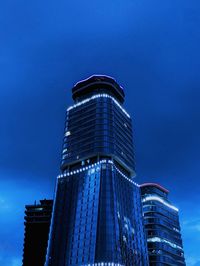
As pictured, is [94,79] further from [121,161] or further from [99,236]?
[99,236]

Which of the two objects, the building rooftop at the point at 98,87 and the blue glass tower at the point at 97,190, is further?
the building rooftop at the point at 98,87

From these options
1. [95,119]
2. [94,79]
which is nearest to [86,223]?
[95,119]

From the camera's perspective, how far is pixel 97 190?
477 feet

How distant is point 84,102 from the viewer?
182125 millimetres

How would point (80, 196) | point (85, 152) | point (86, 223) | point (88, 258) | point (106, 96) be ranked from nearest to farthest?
point (88, 258) → point (86, 223) → point (80, 196) → point (85, 152) → point (106, 96)

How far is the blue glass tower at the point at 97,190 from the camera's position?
134 meters

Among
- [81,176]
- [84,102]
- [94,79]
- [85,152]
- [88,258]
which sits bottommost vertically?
[88,258]

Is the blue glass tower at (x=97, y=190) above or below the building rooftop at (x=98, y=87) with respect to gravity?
below

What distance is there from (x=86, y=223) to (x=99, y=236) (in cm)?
960

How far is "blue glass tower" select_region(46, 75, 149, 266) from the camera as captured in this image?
5261 inches

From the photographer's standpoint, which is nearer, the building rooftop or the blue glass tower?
the blue glass tower

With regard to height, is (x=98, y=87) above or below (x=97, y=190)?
above

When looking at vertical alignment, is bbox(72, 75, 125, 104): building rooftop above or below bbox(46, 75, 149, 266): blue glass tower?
above

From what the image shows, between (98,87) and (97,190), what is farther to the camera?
(98,87)
